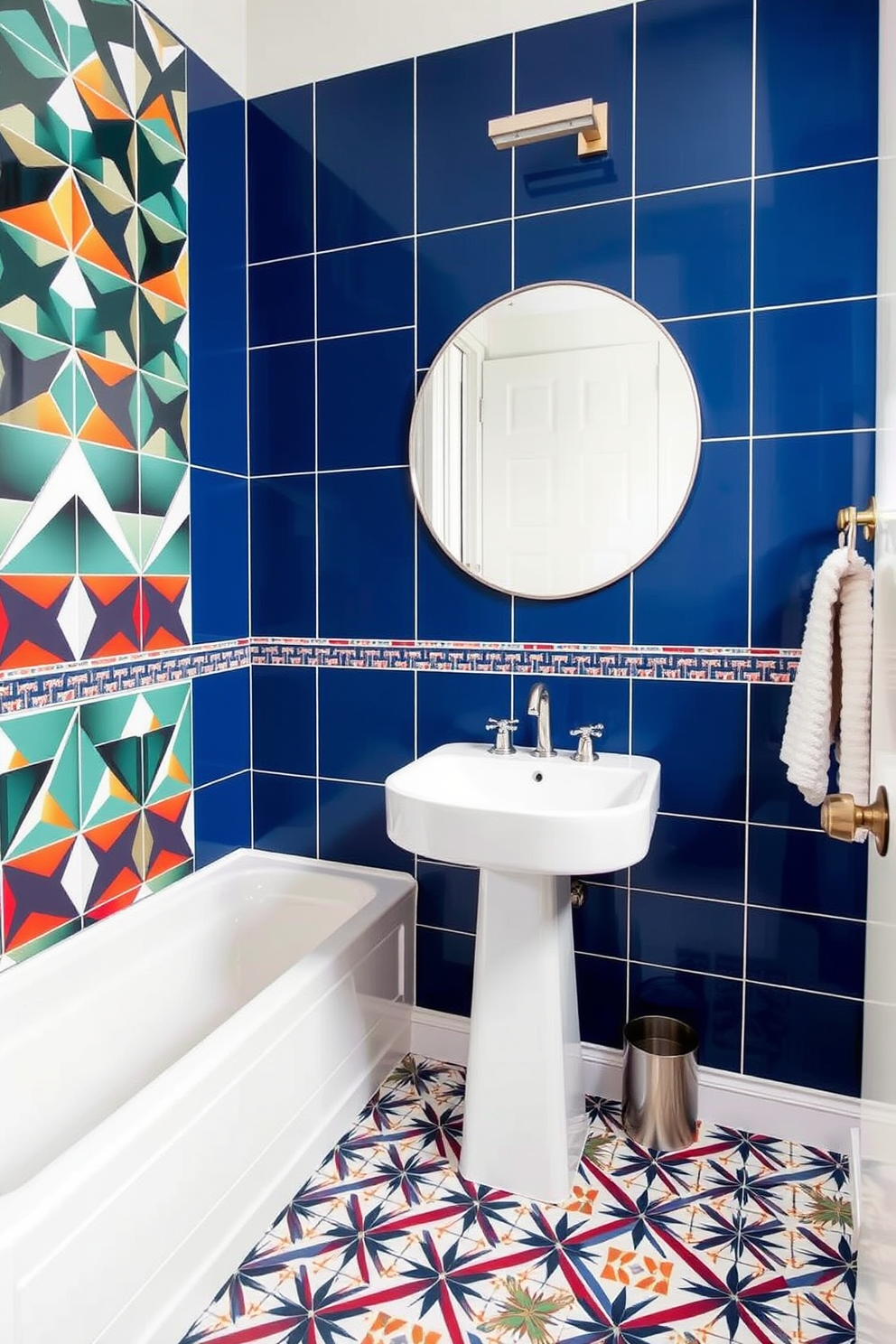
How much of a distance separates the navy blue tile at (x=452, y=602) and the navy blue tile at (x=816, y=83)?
3.62 feet

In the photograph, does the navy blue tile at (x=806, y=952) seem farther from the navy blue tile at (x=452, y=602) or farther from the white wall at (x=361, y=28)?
the white wall at (x=361, y=28)

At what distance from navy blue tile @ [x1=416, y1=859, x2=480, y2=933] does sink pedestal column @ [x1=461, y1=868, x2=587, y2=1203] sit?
436mm


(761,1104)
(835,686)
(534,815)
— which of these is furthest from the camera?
(761,1104)

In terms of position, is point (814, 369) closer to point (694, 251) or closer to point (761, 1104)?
point (694, 251)

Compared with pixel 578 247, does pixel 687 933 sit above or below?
below

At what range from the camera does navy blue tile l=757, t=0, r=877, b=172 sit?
1.83 metres

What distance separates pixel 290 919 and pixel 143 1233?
105cm

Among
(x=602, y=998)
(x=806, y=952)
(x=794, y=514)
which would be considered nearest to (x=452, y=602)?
(x=794, y=514)

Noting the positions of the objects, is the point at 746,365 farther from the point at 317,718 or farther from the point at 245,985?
the point at 245,985

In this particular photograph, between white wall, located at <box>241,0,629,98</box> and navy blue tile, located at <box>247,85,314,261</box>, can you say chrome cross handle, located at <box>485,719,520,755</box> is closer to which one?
navy blue tile, located at <box>247,85,314,261</box>

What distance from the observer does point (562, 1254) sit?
1.65m

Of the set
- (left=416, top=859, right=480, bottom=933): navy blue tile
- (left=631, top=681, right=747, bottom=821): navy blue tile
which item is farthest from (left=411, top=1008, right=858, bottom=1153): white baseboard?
(left=631, top=681, right=747, bottom=821): navy blue tile

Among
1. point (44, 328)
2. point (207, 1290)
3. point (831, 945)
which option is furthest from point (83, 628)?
point (831, 945)

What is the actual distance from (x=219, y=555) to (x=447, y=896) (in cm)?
109
